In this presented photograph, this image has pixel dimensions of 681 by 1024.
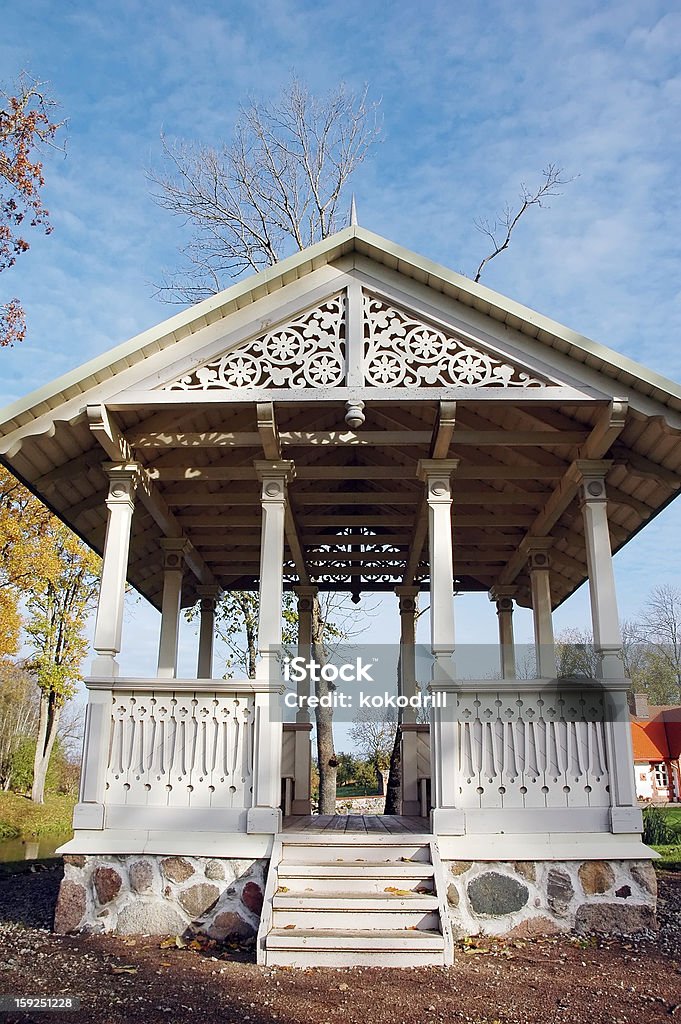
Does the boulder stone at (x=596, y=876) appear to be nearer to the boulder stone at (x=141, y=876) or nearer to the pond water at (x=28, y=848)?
the boulder stone at (x=141, y=876)

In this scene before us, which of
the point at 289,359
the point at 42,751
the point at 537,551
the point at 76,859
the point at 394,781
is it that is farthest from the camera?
the point at 42,751

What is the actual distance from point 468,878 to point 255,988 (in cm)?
189

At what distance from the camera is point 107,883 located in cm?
589

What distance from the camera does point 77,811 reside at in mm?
6090

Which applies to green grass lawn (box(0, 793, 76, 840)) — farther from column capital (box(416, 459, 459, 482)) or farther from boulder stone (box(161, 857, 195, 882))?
column capital (box(416, 459, 459, 482))

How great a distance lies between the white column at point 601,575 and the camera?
21.0ft

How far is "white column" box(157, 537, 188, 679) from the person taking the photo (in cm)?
910

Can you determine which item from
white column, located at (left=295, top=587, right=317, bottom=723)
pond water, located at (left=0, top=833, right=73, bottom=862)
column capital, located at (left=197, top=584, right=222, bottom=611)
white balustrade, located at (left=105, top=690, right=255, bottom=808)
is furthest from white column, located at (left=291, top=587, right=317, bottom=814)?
pond water, located at (left=0, top=833, right=73, bottom=862)

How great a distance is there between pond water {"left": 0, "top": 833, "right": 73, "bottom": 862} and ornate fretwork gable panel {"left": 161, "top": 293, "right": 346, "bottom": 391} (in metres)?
9.96

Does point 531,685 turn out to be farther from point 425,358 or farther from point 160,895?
point 160,895

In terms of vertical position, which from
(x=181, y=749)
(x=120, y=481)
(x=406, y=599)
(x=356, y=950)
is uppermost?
(x=120, y=481)

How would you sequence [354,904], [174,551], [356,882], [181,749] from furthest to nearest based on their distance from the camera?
[174,551] < [181,749] < [356,882] < [354,904]

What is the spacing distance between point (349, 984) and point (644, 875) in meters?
2.45

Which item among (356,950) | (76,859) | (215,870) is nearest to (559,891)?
(356,950)
